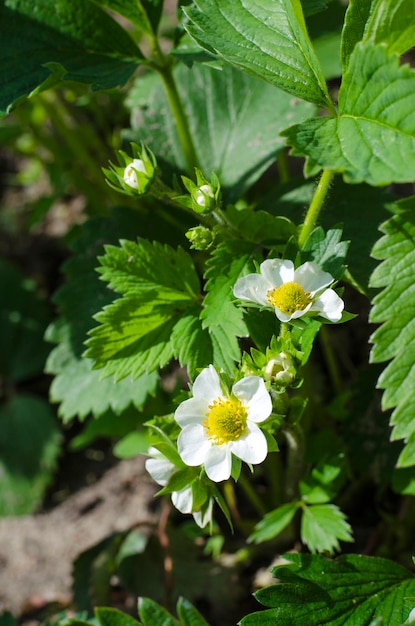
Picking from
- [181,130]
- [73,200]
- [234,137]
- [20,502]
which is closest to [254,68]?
[181,130]

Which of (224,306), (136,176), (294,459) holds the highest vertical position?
(136,176)

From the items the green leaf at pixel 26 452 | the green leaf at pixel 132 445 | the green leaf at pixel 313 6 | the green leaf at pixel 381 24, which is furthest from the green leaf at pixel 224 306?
the green leaf at pixel 26 452

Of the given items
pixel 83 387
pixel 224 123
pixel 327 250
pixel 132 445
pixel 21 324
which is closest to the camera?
pixel 327 250

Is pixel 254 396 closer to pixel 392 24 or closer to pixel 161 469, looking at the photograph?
pixel 161 469

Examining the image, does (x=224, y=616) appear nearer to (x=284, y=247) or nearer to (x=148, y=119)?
(x=284, y=247)

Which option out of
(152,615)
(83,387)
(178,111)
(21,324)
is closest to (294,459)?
(152,615)

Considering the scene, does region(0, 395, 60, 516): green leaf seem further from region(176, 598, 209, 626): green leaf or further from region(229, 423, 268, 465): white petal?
region(229, 423, 268, 465): white petal

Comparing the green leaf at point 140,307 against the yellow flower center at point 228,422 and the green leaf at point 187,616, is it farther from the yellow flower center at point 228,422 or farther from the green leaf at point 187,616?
the green leaf at point 187,616
